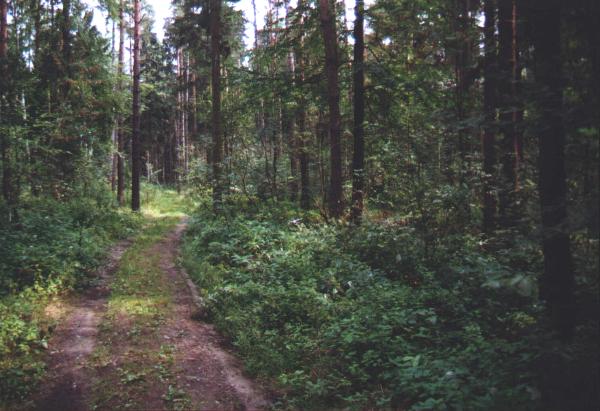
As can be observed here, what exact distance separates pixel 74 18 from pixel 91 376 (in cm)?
1630

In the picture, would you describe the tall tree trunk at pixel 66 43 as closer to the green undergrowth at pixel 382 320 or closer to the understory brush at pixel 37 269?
the understory brush at pixel 37 269

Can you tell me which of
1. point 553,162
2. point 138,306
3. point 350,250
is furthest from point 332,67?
point 553,162

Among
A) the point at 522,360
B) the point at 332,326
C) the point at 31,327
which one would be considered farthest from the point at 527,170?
the point at 31,327

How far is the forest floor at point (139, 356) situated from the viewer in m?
5.64

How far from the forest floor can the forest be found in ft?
0.14

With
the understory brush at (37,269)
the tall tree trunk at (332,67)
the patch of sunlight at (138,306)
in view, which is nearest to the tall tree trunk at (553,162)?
the understory brush at (37,269)

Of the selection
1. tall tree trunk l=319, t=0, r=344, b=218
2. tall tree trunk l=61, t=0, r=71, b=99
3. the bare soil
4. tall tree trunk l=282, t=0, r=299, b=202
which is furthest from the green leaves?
tall tree trunk l=61, t=0, r=71, b=99

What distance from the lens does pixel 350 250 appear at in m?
10.8

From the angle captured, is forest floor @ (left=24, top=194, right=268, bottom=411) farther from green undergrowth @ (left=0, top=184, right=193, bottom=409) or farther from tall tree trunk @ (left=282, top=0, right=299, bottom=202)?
tall tree trunk @ (left=282, top=0, right=299, bottom=202)

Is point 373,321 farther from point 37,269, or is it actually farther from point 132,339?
point 37,269

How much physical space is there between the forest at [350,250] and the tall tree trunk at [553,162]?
0.8 inches

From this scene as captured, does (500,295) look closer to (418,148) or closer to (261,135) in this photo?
(418,148)

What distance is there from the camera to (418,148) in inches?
385

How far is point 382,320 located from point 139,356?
3848mm
